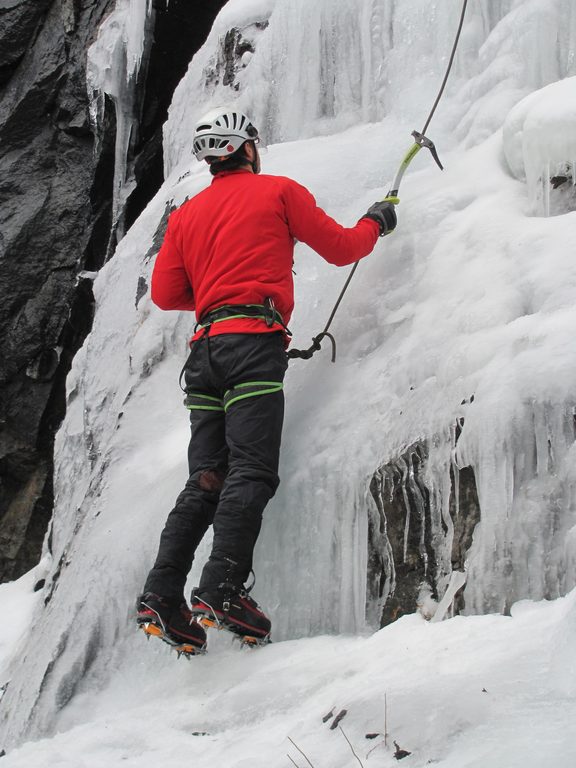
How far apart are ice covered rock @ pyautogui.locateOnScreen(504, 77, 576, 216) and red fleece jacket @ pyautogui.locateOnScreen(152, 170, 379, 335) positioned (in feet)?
2.07

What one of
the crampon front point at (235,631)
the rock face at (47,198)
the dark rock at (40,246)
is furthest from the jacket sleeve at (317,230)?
the dark rock at (40,246)

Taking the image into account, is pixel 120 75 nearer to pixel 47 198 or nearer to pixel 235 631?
pixel 47 198

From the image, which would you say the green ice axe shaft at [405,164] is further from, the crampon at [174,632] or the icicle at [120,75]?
the icicle at [120,75]

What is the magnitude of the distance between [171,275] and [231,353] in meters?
0.58

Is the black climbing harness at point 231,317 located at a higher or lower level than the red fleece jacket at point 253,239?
lower

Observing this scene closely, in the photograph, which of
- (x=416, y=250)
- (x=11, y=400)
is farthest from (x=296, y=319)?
(x=11, y=400)

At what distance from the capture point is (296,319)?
395cm

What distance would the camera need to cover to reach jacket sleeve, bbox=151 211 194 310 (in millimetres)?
3588

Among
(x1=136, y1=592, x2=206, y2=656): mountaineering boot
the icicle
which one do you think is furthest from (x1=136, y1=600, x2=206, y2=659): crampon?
the icicle

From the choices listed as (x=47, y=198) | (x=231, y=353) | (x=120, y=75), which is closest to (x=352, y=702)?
(x=231, y=353)

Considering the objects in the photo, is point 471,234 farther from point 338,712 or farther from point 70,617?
point 70,617

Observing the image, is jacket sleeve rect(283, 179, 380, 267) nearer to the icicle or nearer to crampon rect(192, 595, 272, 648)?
crampon rect(192, 595, 272, 648)

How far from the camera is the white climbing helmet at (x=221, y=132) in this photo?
342 cm

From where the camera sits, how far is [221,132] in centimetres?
343
